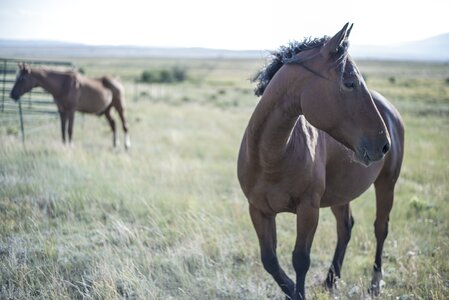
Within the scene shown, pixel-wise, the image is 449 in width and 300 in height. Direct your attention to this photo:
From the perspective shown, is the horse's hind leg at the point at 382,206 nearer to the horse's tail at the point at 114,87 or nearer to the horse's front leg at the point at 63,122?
the horse's front leg at the point at 63,122

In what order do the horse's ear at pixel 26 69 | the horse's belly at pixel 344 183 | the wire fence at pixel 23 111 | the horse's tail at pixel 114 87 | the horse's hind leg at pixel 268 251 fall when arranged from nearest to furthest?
the horse's hind leg at pixel 268 251 < the horse's belly at pixel 344 183 < the horse's ear at pixel 26 69 < the wire fence at pixel 23 111 < the horse's tail at pixel 114 87

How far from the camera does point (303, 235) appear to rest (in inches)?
122

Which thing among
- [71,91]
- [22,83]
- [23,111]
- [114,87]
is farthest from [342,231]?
[23,111]

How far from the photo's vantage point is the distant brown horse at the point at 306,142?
98.8 inches

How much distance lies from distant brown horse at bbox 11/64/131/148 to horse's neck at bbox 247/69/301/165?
26.8ft

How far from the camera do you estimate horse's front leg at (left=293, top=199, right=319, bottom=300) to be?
3.05 meters

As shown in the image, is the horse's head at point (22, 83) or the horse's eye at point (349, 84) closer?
the horse's eye at point (349, 84)

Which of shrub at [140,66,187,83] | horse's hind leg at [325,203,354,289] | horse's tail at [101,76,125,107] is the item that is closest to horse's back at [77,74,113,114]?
horse's tail at [101,76,125,107]

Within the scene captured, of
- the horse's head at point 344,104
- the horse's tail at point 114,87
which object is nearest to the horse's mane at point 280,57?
the horse's head at point 344,104

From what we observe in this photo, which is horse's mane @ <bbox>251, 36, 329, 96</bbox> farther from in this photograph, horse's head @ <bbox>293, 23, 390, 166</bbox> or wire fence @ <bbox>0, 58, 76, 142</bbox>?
wire fence @ <bbox>0, 58, 76, 142</bbox>

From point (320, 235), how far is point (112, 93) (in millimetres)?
9070

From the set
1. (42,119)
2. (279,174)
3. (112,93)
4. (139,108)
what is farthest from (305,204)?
(139,108)

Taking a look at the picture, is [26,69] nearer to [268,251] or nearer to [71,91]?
[71,91]

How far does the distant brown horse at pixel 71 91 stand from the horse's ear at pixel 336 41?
8.76 meters
